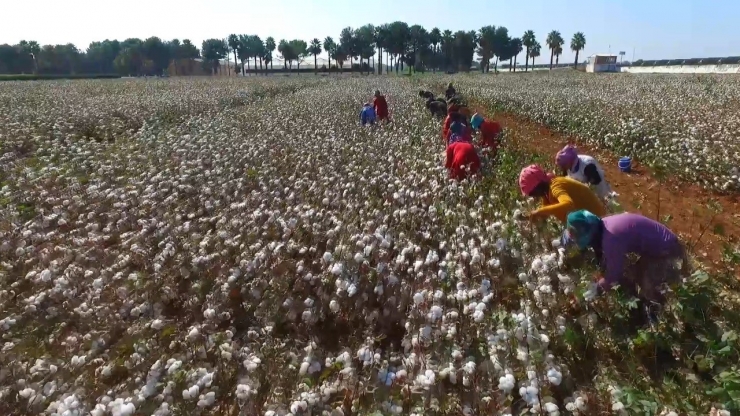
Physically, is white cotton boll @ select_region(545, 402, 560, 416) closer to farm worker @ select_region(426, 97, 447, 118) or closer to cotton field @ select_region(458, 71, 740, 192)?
cotton field @ select_region(458, 71, 740, 192)

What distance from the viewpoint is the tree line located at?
100875mm

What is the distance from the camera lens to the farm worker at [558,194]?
4.82 m

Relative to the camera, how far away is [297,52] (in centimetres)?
11269

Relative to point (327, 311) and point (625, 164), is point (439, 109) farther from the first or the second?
point (327, 311)

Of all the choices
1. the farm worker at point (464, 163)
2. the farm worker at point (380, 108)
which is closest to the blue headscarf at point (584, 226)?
the farm worker at point (464, 163)

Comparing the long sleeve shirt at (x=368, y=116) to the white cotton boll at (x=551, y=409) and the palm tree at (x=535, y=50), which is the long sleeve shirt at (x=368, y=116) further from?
the palm tree at (x=535, y=50)

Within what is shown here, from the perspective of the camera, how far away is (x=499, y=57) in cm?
11006

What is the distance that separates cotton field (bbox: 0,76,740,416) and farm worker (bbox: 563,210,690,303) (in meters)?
0.19

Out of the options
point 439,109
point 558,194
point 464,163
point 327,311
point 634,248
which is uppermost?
point 439,109

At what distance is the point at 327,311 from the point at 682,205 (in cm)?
631

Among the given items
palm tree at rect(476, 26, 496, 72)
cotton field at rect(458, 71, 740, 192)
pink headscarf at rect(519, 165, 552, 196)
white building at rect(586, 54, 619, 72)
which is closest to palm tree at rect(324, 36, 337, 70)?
palm tree at rect(476, 26, 496, 72)

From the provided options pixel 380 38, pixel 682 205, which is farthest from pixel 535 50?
pixel 682 205

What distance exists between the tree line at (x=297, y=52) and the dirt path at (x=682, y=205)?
9350 centimetres

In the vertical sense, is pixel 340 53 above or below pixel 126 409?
above
